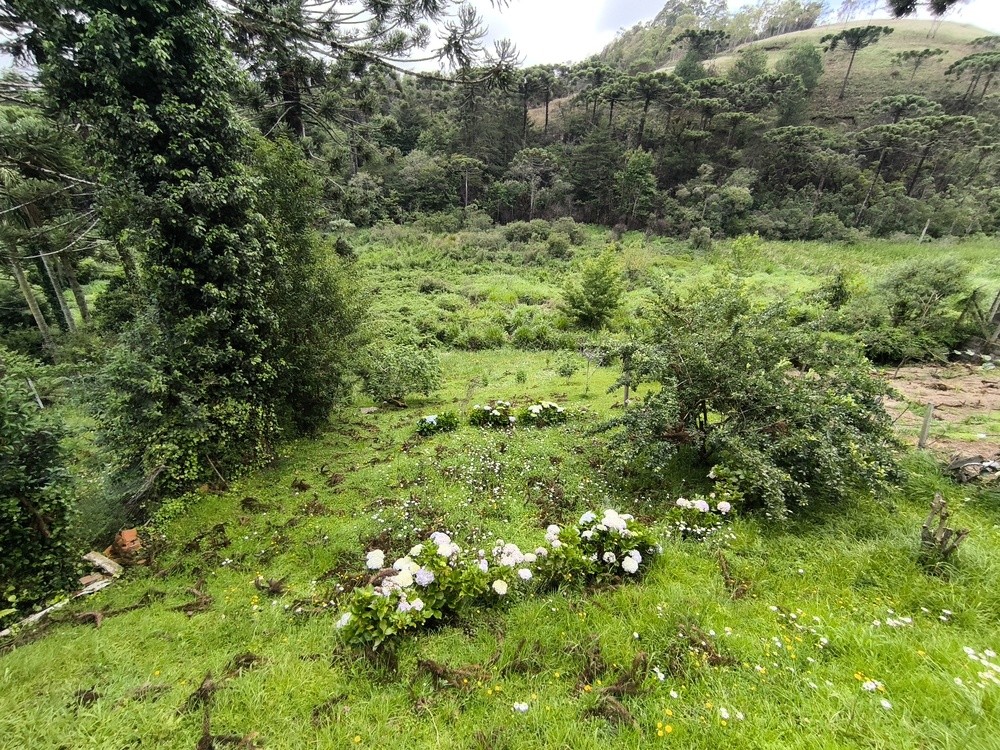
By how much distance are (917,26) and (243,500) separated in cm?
12282

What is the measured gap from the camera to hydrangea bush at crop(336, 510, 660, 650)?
2.97 metres

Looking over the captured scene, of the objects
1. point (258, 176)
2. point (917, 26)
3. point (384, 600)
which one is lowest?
point (384, 600)

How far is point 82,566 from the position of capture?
14.1 ft

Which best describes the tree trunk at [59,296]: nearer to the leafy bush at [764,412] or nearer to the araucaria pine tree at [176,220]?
the araucaria pine tree at [176,220]

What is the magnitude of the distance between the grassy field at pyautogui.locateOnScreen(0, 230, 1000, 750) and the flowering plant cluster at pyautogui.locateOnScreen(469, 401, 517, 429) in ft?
8.27

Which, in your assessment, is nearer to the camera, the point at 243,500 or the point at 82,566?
the point at 82,566

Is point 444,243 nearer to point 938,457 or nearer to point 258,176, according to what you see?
point 258,176

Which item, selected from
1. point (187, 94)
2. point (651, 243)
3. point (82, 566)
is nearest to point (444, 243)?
point (651, 243)

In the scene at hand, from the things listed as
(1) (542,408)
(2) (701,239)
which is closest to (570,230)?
(2) (701,239)

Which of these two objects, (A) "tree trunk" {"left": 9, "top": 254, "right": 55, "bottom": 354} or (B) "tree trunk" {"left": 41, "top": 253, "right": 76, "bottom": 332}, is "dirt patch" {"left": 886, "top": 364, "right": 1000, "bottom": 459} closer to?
(A) "tree trunk" {"left": 9, "top": 254, "right": 55, "bottom": 354}

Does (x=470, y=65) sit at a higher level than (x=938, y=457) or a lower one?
higher

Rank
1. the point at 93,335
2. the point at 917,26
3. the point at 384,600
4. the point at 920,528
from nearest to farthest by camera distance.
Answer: the point at 384,600 < the point at 920,528 < the point at 93,335 < the point at 917,26

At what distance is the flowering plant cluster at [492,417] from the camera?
8.08 metres

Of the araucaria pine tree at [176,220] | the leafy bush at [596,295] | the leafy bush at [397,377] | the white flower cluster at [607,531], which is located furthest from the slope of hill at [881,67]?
the white flower cluster at [607,531]
